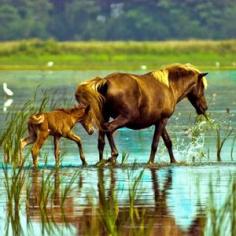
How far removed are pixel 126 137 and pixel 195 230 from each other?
37.3ft

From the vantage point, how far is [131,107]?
713 inches

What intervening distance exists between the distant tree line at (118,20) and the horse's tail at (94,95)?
84.9 metres

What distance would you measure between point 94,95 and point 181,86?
5.43 ft

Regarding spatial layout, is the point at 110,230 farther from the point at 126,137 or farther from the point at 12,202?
the point at 126,137

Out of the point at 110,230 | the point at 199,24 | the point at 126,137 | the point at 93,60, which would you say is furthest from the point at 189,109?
the point at 199,24

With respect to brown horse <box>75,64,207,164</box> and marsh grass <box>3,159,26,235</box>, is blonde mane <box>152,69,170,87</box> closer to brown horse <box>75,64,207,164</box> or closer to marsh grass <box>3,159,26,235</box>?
brown horse <box>75,64,207,164</box>

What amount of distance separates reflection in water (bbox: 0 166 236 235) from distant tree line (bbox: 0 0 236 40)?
8643cm

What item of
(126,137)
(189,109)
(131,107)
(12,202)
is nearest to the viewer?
(12,202)

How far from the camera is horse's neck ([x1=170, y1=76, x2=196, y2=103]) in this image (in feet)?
61.8

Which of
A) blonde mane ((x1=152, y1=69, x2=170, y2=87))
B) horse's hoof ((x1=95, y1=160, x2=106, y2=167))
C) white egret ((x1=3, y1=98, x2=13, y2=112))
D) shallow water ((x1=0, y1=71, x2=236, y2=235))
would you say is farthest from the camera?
white egret ((x1=3, y1=98, x2=13, y2=112))

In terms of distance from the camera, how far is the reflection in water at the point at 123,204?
12.5 meters

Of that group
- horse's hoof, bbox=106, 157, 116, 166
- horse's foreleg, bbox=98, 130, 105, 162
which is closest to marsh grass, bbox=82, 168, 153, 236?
horse's hoof, bbox=106, 157, 116, 166

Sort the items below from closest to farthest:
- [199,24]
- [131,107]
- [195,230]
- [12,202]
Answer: [195,230], [12,202], [131,107], [199,24]

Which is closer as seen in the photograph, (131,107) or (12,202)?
(12,202)
